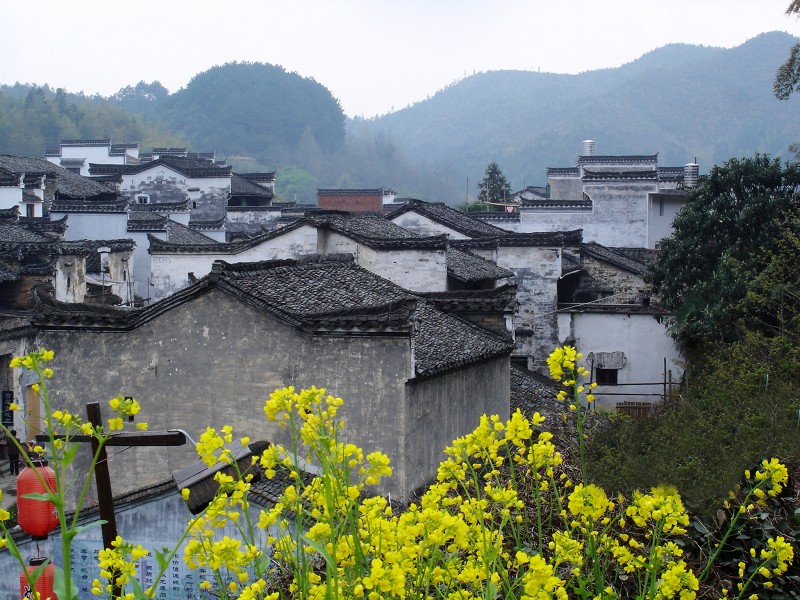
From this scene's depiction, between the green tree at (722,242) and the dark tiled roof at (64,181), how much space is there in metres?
24.3

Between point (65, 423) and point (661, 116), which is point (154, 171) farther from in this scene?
point (661, 116)

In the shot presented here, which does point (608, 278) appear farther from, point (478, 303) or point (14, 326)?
point (14, 326)

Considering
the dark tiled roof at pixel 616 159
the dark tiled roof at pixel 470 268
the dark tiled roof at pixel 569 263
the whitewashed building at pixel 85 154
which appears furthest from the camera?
the whitewashed building at pixel 85 154

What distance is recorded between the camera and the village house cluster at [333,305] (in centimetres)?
Answer: 1230

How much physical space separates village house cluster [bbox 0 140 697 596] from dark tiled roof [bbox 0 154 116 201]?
164mm

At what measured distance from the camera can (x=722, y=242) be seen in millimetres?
20969

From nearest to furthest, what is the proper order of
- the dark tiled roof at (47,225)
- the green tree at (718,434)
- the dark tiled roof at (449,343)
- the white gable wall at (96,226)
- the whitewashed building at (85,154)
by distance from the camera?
1. the green tree at (718,434)
2. the dark tiled roof at (449,343)
3. the dark tiled roof at (47,225)
4. the white gable wall at (96,226)
5. the whitewashed building at (85,154)

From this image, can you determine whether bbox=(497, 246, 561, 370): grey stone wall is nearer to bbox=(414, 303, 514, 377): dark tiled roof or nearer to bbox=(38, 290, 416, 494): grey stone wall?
bbox=(414, 303, 514, 377): dark tiled roof

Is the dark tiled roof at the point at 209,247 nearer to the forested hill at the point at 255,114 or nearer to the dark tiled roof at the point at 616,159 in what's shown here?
the dark tiled roof at the point at 616,159

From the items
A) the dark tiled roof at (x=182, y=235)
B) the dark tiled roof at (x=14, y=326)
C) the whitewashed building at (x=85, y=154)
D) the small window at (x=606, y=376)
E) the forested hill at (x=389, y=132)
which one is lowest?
the small window at (x=606, y=376)

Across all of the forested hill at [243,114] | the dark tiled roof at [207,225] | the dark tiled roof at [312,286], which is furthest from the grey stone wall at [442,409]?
the forested hill at [243,114]

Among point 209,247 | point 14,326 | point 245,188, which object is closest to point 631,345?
point 209,247

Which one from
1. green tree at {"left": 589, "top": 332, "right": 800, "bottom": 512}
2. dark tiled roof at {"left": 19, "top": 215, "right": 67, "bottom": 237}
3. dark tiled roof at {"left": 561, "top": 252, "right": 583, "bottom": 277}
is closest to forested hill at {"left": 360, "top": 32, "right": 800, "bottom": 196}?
dark tiled roof at {"left": 561, "top": 252, "right": 583, "bottom": 277}

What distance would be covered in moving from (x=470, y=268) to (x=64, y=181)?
72.8 ft
